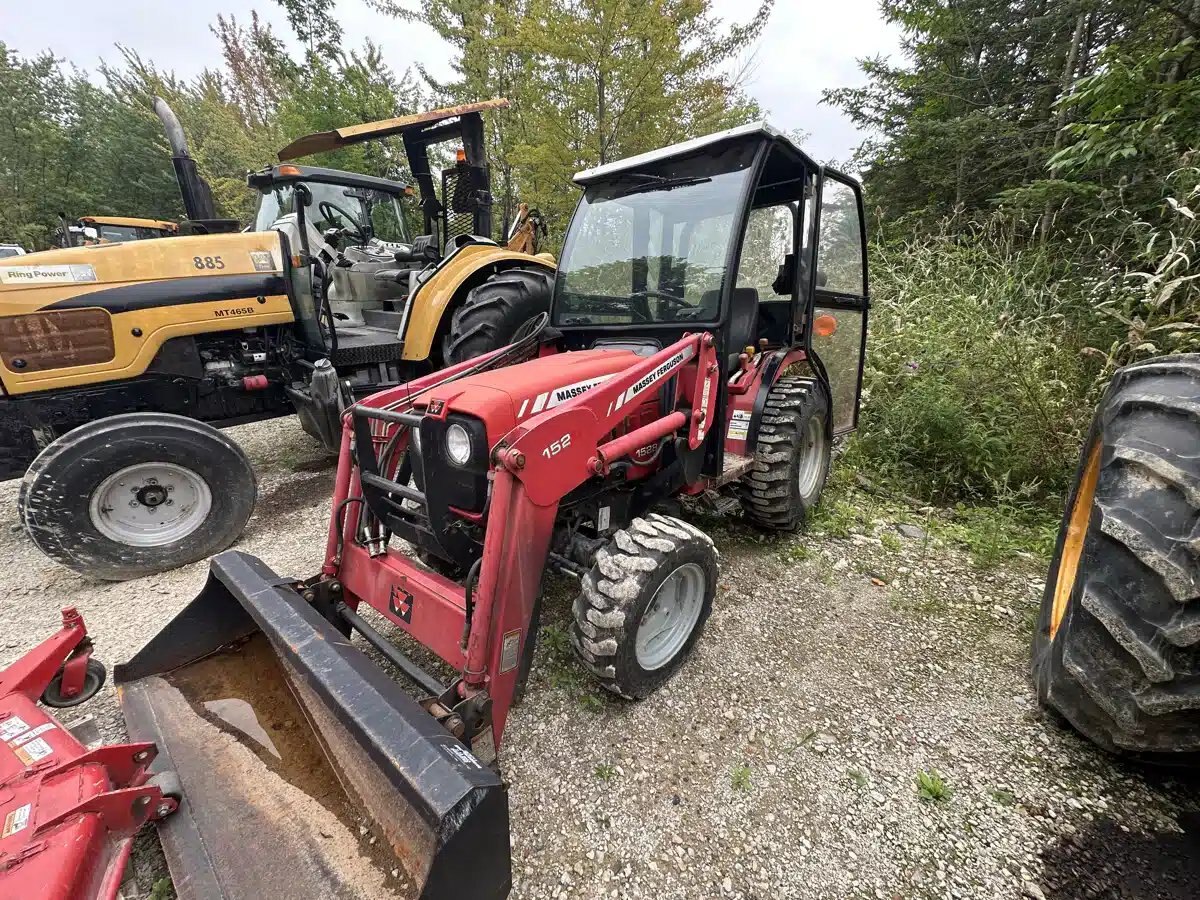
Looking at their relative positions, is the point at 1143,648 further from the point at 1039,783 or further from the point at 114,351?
the point at 114,351

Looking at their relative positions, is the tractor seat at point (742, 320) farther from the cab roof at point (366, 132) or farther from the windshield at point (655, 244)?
the cab roof at point (366, 132)

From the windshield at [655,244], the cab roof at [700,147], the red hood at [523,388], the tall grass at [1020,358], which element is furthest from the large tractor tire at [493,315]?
the tall grass at [1020,358]

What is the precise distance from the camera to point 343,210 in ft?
18.6

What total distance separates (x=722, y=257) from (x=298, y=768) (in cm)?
260

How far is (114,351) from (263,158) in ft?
48.1

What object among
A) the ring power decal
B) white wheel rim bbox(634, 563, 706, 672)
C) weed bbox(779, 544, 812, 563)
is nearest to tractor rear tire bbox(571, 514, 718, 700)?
white wheel rim bbox(634, 563, 706, 672)

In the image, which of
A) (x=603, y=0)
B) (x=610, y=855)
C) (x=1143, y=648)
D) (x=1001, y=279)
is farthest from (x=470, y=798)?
(x=603, y=0)

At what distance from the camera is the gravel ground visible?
1.58 m

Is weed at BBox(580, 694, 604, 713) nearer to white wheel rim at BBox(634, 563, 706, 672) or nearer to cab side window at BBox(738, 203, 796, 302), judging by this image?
white wheel rim at BBox(634, 563, 706, 672)

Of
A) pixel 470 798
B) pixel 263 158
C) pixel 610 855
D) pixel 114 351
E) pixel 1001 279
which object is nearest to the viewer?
pixel 470 798

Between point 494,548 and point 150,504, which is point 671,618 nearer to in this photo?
point 494,548

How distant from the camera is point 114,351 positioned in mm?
3623

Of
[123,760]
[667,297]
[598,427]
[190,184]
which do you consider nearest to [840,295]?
[667,297]

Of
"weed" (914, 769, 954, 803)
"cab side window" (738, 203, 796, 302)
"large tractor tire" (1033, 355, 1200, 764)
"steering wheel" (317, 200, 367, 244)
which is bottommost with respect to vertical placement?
"weed" (914, 769, 954, 803)
